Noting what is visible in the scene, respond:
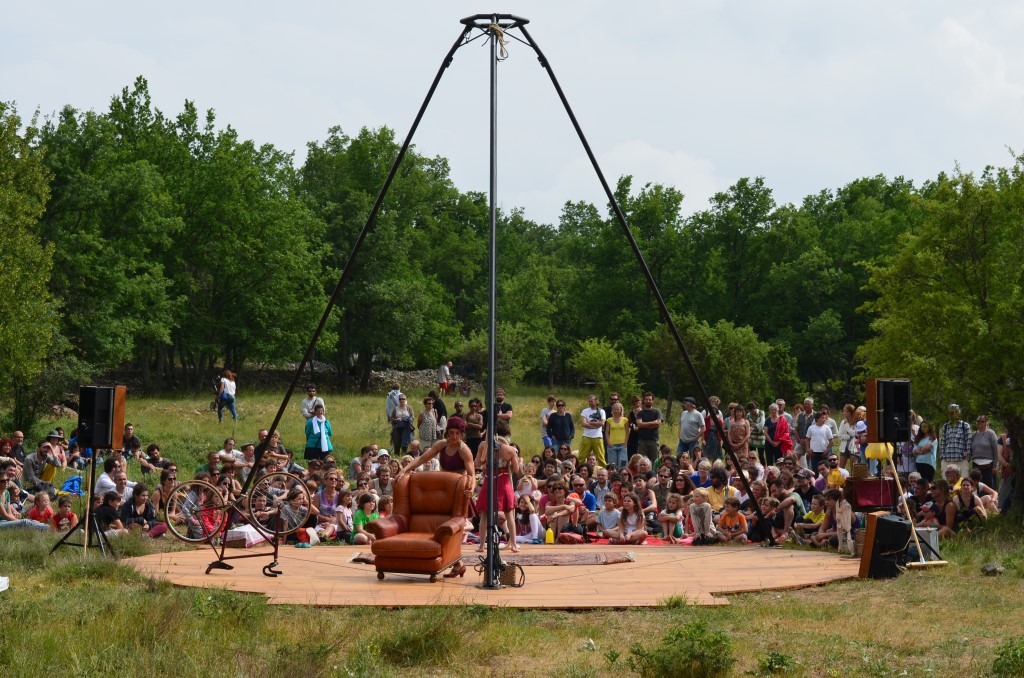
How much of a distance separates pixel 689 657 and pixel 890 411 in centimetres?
472

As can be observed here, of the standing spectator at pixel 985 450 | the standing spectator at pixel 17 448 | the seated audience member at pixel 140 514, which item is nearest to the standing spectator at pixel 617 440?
the standing spectator at pixel 985 450

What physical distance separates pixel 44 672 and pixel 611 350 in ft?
104

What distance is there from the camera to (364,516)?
14.2 m

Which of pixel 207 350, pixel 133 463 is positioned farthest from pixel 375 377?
pixel 133 463

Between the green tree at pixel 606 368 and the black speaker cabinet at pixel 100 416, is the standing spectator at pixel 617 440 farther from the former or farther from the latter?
the green tree at pixel 606 368

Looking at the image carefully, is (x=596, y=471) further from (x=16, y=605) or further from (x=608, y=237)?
(x=608, y=237)

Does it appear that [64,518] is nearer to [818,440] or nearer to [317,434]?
[317,434]

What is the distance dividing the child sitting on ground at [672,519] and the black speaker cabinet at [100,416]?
6408 mm

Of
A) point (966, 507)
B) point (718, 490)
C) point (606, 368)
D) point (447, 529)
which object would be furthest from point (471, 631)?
point (606, 368)

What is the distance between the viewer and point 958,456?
1487 centimetres

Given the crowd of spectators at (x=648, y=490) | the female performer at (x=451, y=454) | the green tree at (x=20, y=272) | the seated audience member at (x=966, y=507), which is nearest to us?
the female performer at (x=451, y=454)

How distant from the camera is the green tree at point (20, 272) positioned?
819 inches

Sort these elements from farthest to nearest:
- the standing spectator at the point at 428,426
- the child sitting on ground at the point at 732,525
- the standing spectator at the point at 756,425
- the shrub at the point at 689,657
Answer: the standing spectator at the point at 428,426 → the standing spectator at the point at 756,425 → the child sitting on ground at the point at 732,525 → the shrub at the point at 689,657

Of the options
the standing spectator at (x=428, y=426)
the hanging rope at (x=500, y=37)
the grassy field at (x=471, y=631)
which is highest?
the hanging rope at (x=500, y=37)
